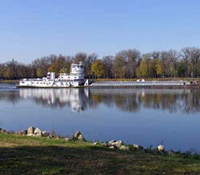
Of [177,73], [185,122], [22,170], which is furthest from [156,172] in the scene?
[177,73]

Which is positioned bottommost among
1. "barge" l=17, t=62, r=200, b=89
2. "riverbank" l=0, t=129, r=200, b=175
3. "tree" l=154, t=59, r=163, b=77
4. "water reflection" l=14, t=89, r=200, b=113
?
"water reflection" l=14, t=89, r=200, b=113

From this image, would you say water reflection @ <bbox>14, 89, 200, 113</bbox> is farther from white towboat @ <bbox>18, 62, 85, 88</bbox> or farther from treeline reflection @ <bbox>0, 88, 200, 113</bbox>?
white towboat @ <bbox>18, 62, 85, 88</bbox>

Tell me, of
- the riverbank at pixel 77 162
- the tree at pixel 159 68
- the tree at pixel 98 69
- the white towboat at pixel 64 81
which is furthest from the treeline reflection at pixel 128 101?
the tree at pixel 98 69

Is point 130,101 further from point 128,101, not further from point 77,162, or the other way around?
point 77,162

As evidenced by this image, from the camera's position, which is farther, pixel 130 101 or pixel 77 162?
pixel 130 101

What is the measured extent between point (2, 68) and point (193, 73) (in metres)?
74.4

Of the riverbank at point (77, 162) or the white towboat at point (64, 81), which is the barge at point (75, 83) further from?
the riverbank at point (77, 162)

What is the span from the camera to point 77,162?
6.96 metres

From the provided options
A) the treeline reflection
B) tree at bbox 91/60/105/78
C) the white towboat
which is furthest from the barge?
the treeline reflection

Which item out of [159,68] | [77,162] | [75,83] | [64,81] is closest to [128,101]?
[77,162]

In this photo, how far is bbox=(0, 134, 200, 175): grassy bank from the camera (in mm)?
6250

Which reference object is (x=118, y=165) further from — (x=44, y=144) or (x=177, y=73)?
(x=177, y=73)

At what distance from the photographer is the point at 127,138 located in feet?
46.1

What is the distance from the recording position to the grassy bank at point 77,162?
20.5 ft
